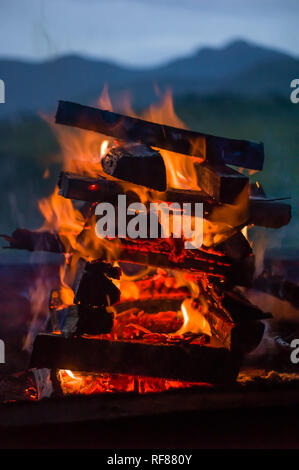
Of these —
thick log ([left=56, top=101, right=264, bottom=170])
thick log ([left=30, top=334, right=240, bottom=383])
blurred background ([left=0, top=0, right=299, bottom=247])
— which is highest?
blurred background ([left=0, top=0, right=299, bottom=247])

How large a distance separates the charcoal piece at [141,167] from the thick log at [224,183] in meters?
0.20

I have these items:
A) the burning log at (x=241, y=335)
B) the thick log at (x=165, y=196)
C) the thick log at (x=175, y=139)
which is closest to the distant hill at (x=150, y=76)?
the thick log at (x=175, y=139)

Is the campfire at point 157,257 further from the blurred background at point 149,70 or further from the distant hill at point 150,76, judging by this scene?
the distant hill at point 150,76

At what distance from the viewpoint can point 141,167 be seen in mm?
1636

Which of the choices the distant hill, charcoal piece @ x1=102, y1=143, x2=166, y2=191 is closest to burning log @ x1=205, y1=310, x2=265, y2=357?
charcoal piece @ x1=102, y1=143, x2=166, y2=191

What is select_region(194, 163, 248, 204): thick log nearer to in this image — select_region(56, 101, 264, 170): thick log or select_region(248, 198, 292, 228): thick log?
select_region(56, 101, 264, 170): thick log

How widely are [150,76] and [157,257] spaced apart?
2.99 metres

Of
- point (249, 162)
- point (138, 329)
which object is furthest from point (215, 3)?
point (138, 329)

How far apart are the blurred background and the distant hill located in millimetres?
11

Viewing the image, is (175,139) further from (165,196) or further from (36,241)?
(36,241)

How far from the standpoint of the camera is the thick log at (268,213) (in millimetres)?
1771

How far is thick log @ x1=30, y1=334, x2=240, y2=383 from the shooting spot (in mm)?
1663
